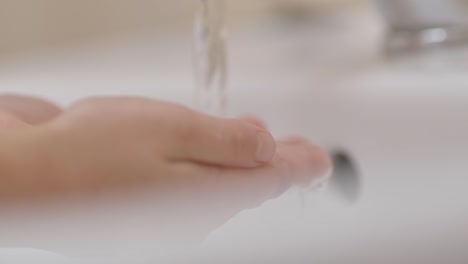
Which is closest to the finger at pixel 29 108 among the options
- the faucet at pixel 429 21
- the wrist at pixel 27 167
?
the wrist at pixel 27 167

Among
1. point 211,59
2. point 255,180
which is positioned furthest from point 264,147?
point 211,59

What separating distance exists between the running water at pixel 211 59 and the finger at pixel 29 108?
0.16m

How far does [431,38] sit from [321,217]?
40 centimetres

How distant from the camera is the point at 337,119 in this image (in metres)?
0.55

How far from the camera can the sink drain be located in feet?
1.35

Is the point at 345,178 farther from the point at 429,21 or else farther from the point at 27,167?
the point at 27,167

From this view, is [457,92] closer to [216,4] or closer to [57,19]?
[216,4]

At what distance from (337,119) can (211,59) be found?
12 cm

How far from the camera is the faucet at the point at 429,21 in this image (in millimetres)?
573

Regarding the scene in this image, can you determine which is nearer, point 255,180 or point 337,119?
point 255,180

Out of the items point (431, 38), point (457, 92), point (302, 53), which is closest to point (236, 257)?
point (457, 92)

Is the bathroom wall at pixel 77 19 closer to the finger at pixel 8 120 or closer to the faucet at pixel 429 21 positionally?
the faucet at pixel 429 21

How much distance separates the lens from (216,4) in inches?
22.1

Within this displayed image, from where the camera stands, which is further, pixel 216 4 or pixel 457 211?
pixel 216 4
